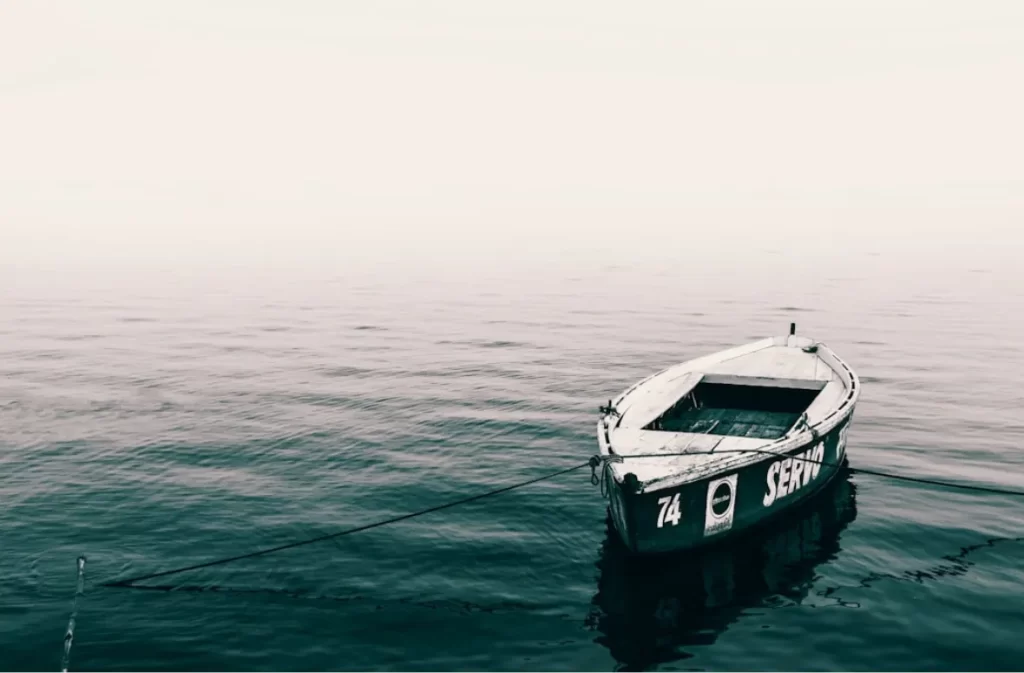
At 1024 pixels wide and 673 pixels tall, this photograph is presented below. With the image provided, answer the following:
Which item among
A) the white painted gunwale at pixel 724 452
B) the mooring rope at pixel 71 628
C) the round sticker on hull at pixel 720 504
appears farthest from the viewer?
the round sticker on hull at pixel 720 504

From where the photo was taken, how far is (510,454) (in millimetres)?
20969

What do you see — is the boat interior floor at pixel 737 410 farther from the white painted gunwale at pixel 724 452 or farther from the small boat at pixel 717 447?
the white painted gunwale at pixel 724 452

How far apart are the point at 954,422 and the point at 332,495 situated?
1985cm

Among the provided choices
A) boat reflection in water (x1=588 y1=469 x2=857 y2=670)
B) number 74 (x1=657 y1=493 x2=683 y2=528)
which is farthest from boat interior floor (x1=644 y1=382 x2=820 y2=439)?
number 74 (x1=657 y1=493 x2=683 y2=528)

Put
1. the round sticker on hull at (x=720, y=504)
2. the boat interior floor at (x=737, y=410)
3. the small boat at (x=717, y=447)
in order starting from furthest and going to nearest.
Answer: the boat interior floor at (x=737, y=410), the round sticker on hull at (x=720, y=504), the small boat at (x=717, y=447)

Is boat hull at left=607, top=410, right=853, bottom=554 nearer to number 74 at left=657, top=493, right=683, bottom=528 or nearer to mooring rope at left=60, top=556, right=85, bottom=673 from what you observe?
number 74 at left=657, top=493, right=683, bottom=528

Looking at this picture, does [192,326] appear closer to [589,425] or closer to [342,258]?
[589,425]

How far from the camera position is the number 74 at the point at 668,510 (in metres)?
13.4

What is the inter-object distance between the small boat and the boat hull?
2 cm

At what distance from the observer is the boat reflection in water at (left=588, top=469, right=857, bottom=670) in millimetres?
11945

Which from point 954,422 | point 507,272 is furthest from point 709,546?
point 507,272

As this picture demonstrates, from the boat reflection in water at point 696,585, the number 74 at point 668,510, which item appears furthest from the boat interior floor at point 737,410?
the number 74 at point 668,510

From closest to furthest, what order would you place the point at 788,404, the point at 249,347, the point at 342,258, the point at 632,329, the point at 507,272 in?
1. the point at 788,404
2. the point at 249,347
3. the point at 632,329
4. the point at 507,272
5. the point at 342,258

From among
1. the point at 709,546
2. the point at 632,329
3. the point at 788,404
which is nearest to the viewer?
the point at 709,546
